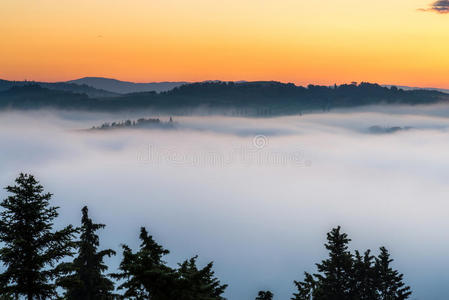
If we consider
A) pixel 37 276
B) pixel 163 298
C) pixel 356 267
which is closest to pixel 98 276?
pixel 37 276

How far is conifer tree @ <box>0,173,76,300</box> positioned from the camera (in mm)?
16078

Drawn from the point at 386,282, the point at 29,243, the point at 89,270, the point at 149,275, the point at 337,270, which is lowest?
the point at 386,282

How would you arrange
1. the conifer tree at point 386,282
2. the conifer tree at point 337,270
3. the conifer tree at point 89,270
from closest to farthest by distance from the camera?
the conifer tree at point 89,270 < the conifer tree at point 337,270 < the conifer tree at point 386,282

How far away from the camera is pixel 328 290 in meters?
36.0

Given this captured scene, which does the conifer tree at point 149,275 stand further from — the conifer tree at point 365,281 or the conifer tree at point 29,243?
the conifer tree at point 365,281

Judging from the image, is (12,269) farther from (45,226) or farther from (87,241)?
(87,241)

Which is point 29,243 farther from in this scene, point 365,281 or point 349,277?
point 365,281

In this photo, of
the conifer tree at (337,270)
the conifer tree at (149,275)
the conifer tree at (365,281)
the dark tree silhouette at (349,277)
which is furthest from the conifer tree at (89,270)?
the conifer tree at (365,281)

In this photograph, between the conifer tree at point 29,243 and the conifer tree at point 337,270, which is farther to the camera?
the conifer tree at point 337,270

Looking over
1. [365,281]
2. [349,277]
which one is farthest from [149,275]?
[365,281]

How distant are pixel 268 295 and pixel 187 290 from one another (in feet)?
51.2

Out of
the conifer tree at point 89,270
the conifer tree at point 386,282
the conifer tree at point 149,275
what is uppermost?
the conifer tree at point 149,275

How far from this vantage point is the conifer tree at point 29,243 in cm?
1608

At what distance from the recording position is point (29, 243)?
1641 centimetres
